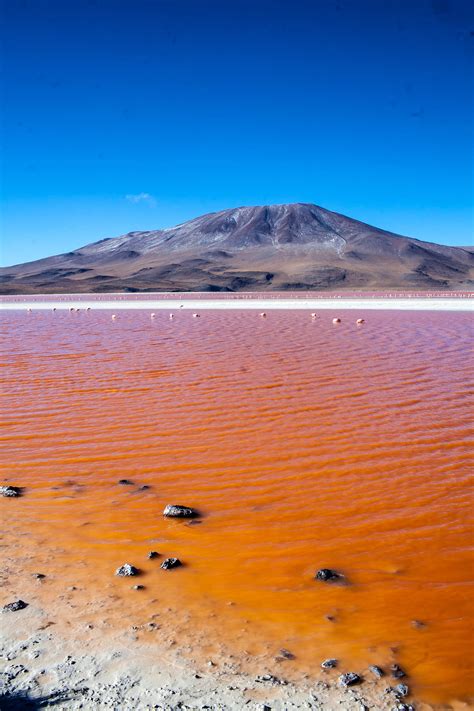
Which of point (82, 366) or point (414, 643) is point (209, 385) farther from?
point (414, 643)

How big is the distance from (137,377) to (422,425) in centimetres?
510

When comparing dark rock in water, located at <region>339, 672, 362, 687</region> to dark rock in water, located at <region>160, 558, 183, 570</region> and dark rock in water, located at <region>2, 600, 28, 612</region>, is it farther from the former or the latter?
dark rock in water, located at <region>2, 600, 28, 612</region>

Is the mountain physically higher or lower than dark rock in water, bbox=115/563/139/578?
higher

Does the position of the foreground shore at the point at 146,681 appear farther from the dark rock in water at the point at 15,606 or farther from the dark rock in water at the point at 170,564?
the dark rock in water at the point at 170,564

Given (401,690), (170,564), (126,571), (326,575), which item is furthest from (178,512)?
(401,690)

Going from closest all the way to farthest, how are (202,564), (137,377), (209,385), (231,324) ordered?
(202,564), (209,385), (137,377), (231,324)

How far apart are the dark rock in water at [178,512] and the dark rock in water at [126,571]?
792mm

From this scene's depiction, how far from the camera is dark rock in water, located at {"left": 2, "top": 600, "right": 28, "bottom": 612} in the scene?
3.43 meters

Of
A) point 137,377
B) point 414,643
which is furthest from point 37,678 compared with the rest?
point 137,377

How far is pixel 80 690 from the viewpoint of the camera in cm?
275

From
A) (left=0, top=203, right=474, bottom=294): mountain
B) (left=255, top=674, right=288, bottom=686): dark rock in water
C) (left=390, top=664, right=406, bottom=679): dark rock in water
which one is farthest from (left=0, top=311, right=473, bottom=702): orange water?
(left=0, top=203, right=474, bottom=294): mountain

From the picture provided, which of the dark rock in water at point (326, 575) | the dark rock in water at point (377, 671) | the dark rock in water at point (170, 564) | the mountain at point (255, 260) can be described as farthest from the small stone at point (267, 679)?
the mountain at point (255, 260)

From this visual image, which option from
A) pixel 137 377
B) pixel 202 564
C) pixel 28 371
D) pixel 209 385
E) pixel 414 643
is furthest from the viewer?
pixel 28 371

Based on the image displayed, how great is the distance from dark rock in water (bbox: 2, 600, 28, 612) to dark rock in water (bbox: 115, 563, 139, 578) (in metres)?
0.59
